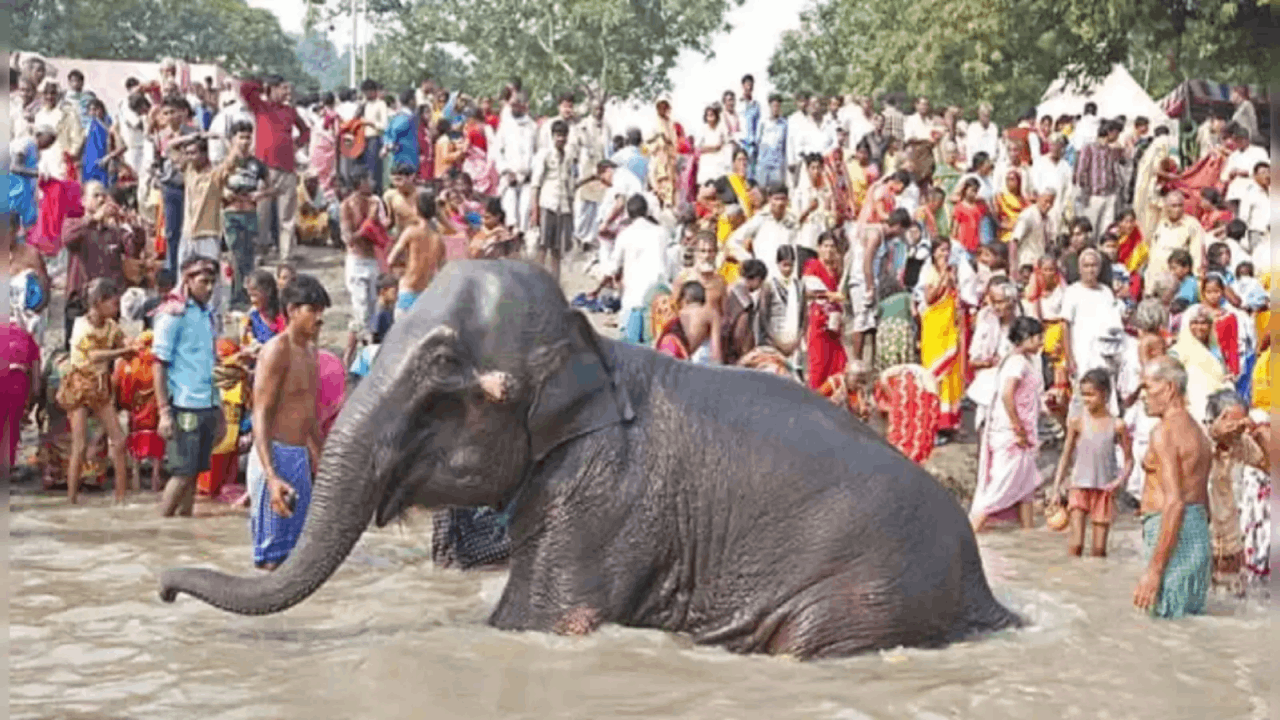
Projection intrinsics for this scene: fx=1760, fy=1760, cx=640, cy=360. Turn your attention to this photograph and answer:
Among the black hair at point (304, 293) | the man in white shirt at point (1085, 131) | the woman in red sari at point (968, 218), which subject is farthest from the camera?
the man in white shirt at point (1085, 131)

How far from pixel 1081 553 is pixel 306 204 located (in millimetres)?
11586

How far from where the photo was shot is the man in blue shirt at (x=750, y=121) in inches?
843

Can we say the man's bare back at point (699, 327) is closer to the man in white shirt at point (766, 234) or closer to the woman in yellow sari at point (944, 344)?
the woman in yellow sari at point (944, 344)

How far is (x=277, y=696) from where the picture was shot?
662 cm

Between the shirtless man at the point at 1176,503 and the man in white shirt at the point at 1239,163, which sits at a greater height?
the man in white shirt at the point at 1239,163

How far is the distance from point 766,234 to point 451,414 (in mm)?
9358

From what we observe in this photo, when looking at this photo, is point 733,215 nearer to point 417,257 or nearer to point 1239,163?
point 417,257

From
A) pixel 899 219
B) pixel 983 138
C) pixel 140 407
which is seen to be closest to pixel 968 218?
pixel 899 219

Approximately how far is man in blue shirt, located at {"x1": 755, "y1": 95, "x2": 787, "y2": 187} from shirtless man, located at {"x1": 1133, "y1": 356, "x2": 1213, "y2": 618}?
12542 mm

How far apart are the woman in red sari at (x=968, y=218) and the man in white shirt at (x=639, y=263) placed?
11.0 feet

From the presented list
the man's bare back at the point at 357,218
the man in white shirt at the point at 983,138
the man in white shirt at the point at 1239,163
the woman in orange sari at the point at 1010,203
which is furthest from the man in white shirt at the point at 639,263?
the man in white shirt at the point at 1239,163

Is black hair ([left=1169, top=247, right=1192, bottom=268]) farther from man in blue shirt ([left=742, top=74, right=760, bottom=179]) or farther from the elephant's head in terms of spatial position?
the elephant's head

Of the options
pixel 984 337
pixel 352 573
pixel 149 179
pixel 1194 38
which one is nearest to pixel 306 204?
pixel 149 179

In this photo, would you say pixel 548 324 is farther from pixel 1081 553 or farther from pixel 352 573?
pixel 1081 553
